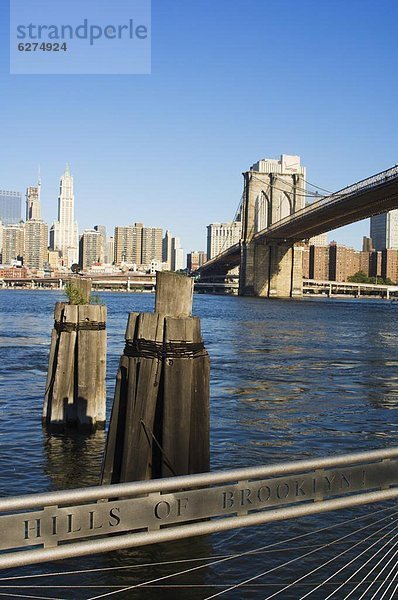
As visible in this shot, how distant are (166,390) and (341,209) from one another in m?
71.7

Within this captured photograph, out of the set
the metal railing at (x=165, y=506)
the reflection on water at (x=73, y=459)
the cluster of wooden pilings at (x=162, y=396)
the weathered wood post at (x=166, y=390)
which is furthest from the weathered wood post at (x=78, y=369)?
the metal railing at (x=165, y=506)

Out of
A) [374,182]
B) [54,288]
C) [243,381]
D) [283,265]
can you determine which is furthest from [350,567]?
[54,288]

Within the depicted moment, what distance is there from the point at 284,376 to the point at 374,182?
5007 centimetres

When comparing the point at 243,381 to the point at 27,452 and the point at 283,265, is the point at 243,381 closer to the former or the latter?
the point at 27,452

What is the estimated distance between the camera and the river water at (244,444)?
570cm

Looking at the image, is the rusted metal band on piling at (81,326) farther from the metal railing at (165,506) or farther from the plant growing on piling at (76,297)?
the metal railing at (165,506)

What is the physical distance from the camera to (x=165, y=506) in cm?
313

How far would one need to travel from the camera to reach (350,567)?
6.05 metres

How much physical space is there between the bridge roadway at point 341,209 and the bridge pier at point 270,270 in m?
1.62

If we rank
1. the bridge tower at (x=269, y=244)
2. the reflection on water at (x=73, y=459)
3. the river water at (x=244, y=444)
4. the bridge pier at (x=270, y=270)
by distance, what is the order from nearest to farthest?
the river water at (x=244, y=444), the reflection on water at (x=73, y=459), the bridge pier at (x=270, y=270), the bridge tower at (x=269, y=244)

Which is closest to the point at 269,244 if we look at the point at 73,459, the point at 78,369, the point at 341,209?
the point at 341,209

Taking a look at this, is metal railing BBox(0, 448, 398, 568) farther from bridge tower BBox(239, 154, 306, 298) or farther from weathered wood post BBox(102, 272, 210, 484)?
bridge tower BBox(239, 154, 306, 298)

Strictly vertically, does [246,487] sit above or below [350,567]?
above

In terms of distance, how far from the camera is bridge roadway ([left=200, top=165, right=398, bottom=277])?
66.3m
